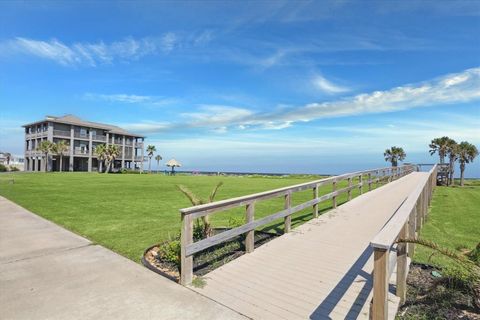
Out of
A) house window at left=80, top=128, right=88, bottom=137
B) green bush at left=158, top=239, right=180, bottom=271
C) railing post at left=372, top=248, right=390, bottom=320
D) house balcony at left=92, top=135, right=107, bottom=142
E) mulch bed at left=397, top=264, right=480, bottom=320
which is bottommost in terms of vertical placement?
mulch bed at left=397, top=264, right=480, bottom=320

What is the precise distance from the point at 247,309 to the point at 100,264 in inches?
105

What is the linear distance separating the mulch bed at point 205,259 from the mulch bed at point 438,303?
272cm

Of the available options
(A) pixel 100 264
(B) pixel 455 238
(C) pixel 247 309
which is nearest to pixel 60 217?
(A) pixel 100 264

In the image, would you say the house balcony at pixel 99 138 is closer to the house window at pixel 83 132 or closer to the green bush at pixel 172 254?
the house window at pixel 83 132

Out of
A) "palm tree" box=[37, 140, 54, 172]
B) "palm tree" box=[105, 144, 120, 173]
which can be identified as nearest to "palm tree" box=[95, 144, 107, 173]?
"palm tree" box=[105, 144, 120, 173]

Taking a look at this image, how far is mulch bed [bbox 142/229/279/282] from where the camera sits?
4923 mm

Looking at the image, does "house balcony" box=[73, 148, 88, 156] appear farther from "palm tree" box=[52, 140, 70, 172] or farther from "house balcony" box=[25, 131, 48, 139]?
"house balcony" box=[25, 131, 48, 139]

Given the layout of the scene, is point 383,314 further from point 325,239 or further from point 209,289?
point 325,239

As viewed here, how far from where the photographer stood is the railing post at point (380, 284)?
2.79 metres

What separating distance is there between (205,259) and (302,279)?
1.75m

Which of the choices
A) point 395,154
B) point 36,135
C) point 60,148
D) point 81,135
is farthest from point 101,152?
point 395,154

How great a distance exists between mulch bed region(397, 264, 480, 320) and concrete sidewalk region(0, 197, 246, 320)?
209 cm

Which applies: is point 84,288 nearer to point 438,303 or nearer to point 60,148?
point 438,303

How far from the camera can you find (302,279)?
460 centimetres
